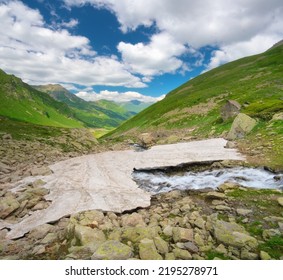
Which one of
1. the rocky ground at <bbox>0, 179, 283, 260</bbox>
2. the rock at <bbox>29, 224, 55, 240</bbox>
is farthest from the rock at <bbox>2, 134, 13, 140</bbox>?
the rock at <bbox>29, 224, 55, 240</bbox>

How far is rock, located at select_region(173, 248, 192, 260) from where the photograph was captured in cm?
1018

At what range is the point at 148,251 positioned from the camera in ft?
34.5

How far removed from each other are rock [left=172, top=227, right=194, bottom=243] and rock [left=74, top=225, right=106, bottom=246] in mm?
3547

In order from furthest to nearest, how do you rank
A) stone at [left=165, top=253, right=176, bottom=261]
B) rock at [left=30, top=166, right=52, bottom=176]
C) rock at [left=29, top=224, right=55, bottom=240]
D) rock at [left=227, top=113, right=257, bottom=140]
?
rock at [left=227, top=113, right=257, bottom=140]
rock at [left=30, top=166, right=52, bottom=176]
rock at [left=29, top=224, right=55, bottom=240]
stone at [left=165, top=253, right=176, bottom=261]

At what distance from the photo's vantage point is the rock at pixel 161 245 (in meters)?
10.7

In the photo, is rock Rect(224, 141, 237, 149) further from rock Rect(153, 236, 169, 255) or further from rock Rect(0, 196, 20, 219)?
rock Rect(0, 196, 20, 219)

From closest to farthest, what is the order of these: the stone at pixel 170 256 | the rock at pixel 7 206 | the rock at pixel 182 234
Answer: the stone at pixel 170 256 → the rock at pixel 182 234 → the rock at pixel 7 206

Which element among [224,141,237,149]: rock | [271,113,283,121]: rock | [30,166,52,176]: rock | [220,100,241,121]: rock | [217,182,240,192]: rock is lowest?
[217,182,240,192]: rock

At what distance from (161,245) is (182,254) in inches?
42.3

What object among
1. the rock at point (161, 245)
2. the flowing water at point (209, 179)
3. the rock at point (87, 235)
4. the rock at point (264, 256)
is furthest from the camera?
the flowing water at point (209, 179)

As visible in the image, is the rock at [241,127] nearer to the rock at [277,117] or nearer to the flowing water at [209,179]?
the rock at [277,117]

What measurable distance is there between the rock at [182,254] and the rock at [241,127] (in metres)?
28.5

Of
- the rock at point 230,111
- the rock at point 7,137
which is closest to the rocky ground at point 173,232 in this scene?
the rock at point 7,137

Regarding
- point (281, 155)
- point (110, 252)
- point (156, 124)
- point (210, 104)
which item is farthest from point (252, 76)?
point (110, 252)
